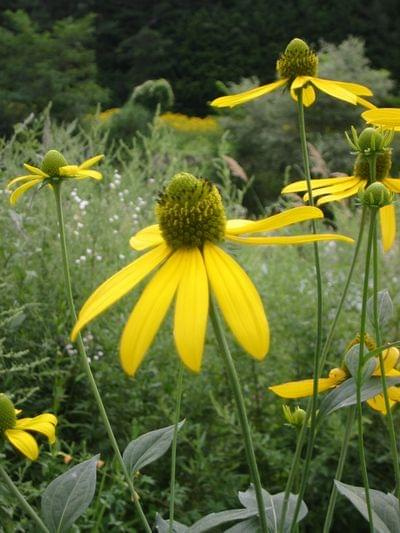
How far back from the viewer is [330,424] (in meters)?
Result: 1.92

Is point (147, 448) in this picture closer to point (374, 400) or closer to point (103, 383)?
point (374, 400)

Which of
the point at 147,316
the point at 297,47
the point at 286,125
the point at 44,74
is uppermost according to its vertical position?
the point at 44,74

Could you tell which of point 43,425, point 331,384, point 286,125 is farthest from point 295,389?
point 286,125

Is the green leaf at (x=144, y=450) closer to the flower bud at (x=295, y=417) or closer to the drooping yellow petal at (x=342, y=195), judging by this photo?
the flower bud at (x=295, y=417)

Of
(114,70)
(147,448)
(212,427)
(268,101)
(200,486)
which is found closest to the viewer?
(147,448)

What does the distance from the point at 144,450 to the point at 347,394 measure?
0.21 m

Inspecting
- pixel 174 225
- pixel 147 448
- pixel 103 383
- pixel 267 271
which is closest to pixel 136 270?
pixel 174 225

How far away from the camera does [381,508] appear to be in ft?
2.56

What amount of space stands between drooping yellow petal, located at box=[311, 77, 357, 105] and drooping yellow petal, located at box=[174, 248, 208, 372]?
0.87 ft

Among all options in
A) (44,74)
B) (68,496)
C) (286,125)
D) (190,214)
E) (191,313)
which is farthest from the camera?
(44,74)

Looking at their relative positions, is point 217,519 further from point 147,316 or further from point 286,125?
point 286,125

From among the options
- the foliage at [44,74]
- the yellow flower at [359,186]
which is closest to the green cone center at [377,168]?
the yellow flower at [359,186]

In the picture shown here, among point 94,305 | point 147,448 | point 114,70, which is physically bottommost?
point 147,448

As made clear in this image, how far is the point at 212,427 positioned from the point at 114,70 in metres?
12.2
